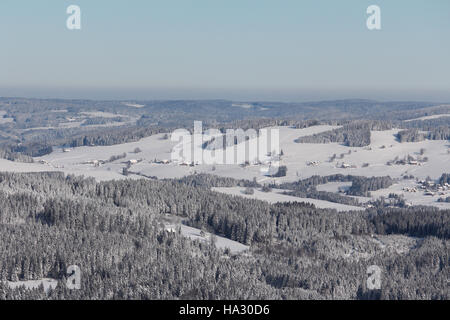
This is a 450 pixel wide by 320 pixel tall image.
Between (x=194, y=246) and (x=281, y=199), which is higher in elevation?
(x=194, y=246)

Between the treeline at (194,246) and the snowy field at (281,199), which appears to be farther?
the snowy field at (281,199)

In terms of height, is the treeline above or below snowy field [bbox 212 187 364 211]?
above

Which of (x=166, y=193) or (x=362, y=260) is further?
(x=166, y=193)

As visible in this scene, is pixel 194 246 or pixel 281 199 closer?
pixel 194 246

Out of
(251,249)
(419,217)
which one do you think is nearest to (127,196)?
(251,249)

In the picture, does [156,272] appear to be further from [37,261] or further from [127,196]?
[127,196]

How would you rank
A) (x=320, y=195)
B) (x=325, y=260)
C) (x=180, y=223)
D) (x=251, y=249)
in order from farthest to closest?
(x=320, y=195) < (x=180, y=223) < (x=251, y=249) < (x=325, y=260)

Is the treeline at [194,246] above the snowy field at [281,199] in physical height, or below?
above

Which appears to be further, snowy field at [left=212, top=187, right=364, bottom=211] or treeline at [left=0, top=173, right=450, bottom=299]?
snowy field at [left=212, top=187, right=364, bottom=211]

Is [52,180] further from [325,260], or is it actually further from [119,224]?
[325,260]
